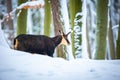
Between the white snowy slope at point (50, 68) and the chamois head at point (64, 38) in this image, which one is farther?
the chamois head at point (64, 38)

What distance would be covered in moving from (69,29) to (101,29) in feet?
1.31

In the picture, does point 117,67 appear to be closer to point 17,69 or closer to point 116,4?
point 116,4

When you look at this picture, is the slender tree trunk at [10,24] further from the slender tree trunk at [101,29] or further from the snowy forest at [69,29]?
the slender tree trunk at [101,29]

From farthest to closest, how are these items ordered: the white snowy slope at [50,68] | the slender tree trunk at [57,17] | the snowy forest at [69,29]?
the slender tree trunk at [57,17] → the snowy forest at [69,29] → the white snowy slope at [50,68]

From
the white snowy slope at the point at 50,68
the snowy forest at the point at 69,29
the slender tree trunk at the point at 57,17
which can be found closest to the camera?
the white snowy slope at the point at 50,68

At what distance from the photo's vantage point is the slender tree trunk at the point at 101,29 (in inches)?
145

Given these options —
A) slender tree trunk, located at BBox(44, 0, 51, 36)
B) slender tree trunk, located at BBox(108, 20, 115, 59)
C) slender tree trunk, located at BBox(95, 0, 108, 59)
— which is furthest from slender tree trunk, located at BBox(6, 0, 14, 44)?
slender tree trunk, located at BBox(108, 20, 115, 59)

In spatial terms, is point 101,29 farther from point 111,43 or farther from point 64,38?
point 64,38

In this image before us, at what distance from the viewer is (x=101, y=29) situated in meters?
3.72

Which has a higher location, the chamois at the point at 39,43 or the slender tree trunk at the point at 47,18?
the slender tree trunk at the point at 47,18

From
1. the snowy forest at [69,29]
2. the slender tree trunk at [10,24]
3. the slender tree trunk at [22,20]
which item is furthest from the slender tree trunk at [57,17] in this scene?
the slender tree trunk at [10,24]

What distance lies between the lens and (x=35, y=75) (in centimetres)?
348

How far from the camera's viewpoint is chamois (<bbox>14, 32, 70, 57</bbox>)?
362cm

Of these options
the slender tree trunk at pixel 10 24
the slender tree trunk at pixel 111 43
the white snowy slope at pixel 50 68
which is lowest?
the white snowy slope at pixel 50 68
